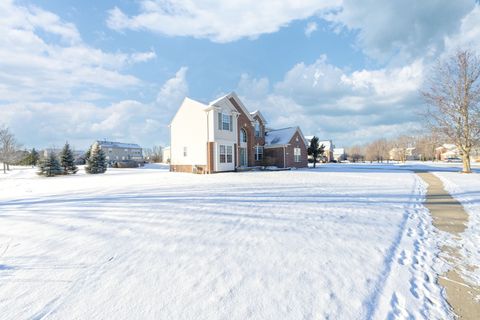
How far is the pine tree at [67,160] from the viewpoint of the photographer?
27328 millimetres

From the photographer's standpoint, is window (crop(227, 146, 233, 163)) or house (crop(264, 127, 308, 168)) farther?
house (crop(264, 127, 308, 168))

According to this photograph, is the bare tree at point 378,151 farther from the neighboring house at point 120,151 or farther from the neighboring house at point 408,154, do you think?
the neighboring house at point 120,151

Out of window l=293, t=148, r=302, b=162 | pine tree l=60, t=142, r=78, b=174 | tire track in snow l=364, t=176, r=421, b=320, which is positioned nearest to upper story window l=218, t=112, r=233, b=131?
window l=293, t=148, r=302, b=162

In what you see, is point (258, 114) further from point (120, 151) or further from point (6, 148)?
point (120, 151)

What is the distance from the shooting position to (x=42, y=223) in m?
5.82

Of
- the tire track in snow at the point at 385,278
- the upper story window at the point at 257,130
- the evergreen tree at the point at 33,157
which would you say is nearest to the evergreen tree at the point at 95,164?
the upper story window at the point at 257,130

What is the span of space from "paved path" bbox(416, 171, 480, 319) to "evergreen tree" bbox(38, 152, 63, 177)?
3186 cm

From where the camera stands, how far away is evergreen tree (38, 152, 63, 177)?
24.9 meters

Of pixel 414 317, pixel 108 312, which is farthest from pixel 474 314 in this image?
pixel 108 312

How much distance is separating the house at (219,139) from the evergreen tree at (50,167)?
1279cm

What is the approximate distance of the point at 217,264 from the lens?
12.4 ft

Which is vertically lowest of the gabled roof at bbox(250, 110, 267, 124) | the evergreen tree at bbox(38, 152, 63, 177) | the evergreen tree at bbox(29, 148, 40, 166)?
the evergreen tree at bbox(38, 152, 63, 177)

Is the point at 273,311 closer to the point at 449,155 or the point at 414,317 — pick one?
the point at 414,317

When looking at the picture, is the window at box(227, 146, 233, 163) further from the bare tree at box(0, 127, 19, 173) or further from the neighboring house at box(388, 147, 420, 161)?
the neighboring house at box(388, 147, 420, 161)
